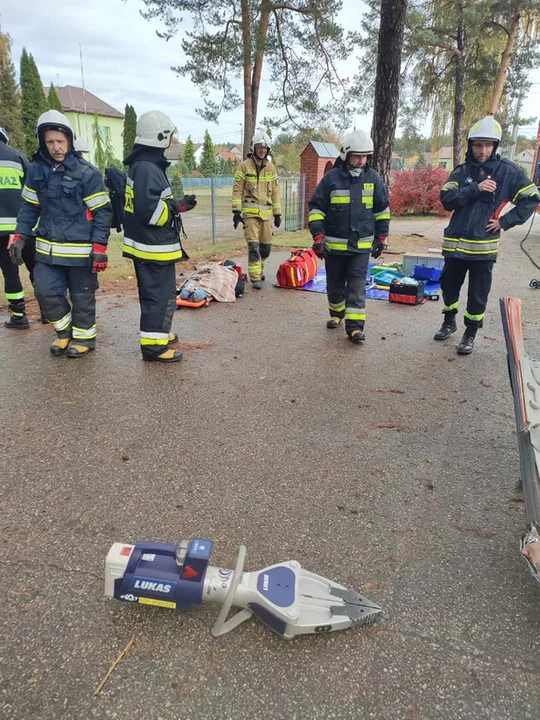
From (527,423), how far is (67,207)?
4033mm

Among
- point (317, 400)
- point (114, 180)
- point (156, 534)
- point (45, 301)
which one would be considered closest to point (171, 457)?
point (156, 534)

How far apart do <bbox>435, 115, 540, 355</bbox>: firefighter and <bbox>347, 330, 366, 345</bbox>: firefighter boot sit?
3.21ft

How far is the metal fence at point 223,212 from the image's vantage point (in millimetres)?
12453

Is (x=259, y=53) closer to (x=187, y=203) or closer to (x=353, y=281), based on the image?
(x=353, y=281)

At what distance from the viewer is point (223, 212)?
14.4 metres

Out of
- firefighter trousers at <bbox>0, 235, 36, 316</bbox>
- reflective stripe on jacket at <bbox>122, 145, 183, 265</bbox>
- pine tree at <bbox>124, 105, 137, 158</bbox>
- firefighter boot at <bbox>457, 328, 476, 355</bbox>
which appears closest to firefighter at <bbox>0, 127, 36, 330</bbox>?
firefighter trousers at <bbox>0, 235, 36, 316</bbox>

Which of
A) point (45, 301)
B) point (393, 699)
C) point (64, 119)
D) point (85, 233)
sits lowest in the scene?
point (393, 699)

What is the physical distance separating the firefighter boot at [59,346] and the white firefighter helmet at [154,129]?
198cm

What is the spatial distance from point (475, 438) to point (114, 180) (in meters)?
3.88

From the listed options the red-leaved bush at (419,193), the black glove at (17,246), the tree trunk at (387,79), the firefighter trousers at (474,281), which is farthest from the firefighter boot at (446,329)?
the red-leaved bush at (419,193)

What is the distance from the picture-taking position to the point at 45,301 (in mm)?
4637

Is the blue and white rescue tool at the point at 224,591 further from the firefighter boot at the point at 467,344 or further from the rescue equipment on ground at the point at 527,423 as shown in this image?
the firefighter boot at the point at 467,344

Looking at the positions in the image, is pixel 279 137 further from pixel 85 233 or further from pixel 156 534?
pixel 156 534

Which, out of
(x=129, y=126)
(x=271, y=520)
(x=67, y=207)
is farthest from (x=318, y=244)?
(x=129, y=126)
